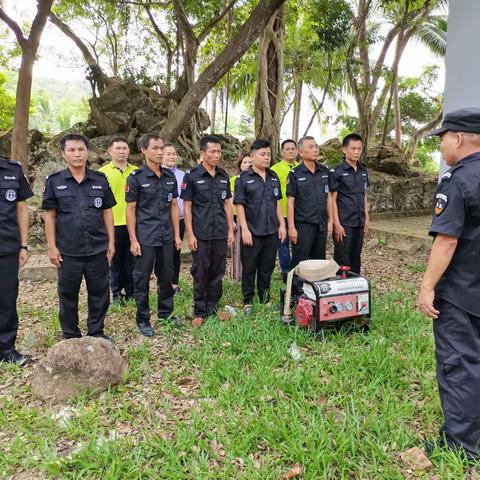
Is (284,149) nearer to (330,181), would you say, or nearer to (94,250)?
(330,181)

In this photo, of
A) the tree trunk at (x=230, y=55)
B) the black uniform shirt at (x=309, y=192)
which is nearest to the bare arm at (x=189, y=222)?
the black uniform shirt at (x=309, y=192)

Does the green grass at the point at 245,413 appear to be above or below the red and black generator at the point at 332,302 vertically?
below

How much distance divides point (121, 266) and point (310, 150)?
94.3 inches

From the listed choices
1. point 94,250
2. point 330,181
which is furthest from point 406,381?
point 94,250

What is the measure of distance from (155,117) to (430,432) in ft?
32.3

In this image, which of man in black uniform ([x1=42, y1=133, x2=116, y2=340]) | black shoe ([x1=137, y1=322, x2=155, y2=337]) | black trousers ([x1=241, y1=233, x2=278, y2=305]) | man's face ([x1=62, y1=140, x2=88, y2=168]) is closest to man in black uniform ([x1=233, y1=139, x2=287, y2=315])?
black trousers ([x1=241, y1=233, x2=278, y2=305])

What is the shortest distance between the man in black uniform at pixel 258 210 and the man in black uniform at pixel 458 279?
2221mm

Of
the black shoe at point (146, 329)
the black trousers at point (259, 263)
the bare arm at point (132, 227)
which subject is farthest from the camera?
the black trousers at point (259, 263)

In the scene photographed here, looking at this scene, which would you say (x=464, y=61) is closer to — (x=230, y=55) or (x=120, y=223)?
(x=230, y=55)

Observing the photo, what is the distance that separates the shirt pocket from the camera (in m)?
3.27

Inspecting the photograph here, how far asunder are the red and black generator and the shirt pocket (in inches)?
77.3

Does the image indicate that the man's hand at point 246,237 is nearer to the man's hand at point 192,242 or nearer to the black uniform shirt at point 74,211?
the man's hand at point 192,242

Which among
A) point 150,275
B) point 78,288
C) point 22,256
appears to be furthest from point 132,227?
point 22,256

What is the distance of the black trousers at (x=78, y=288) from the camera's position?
3350mm
